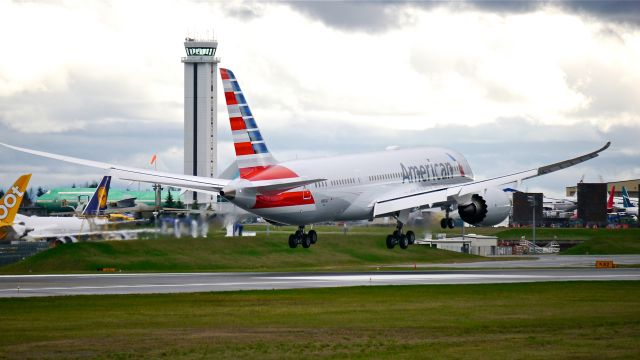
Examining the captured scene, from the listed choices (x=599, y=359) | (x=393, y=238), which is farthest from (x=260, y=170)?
(x=599, y=359)

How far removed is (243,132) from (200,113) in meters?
122

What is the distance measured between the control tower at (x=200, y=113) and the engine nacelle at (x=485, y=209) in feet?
368

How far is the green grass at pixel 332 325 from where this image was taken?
95.2 feet

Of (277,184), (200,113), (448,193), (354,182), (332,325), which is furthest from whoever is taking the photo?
(200,113)

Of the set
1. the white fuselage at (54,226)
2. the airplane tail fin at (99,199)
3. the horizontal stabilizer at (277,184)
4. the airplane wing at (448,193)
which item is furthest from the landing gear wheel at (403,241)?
the airplane tail fin at (99,199)

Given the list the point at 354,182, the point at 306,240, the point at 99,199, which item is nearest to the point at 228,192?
the point at 306,240

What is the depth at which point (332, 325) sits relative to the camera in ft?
117

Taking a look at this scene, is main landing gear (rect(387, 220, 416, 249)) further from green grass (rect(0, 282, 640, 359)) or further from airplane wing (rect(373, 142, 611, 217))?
green grass (rect(0, 282, 640, 359))

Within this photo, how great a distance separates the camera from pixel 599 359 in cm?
2733

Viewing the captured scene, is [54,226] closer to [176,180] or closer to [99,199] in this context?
[99,199]

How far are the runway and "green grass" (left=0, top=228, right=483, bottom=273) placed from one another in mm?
16971

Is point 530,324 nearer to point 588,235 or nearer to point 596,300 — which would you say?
point 596,300

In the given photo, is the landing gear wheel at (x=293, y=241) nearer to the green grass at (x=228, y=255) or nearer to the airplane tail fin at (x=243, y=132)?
the airplane tail fin at (x=243, y=132)

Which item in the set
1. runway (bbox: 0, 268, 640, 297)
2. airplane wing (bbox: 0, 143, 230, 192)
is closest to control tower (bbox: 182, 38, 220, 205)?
runway (bbox: 0, 268, 640, 297)
